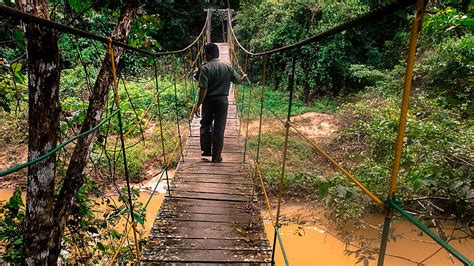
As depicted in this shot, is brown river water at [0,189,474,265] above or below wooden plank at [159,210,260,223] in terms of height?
below

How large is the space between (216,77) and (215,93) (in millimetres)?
128

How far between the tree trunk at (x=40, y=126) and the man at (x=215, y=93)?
4.48ft

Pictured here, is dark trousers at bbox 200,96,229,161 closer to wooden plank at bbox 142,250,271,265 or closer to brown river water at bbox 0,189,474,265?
brown river water at bbox 0,189,474,265

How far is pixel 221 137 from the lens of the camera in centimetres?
264

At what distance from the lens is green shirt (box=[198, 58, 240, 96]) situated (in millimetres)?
2527

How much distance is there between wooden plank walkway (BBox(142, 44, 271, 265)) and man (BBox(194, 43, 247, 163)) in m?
0.24

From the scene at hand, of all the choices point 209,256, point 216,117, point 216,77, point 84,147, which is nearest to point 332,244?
point 216,117

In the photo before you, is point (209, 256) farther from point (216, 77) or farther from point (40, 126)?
point (216, 77)

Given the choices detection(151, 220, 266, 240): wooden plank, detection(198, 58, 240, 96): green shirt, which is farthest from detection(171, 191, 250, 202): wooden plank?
detection(198, 58, 240, 96): green shirt

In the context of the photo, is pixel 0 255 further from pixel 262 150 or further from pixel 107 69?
pixel 262 150

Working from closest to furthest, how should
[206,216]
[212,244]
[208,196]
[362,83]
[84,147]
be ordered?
[84,147]
[212,244]
[206,216]
[208,196]
[362,83]

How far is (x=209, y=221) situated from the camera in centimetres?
186

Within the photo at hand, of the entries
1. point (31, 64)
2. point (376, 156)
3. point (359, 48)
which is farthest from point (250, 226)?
point (359, 48)

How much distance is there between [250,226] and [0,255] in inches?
48.6
